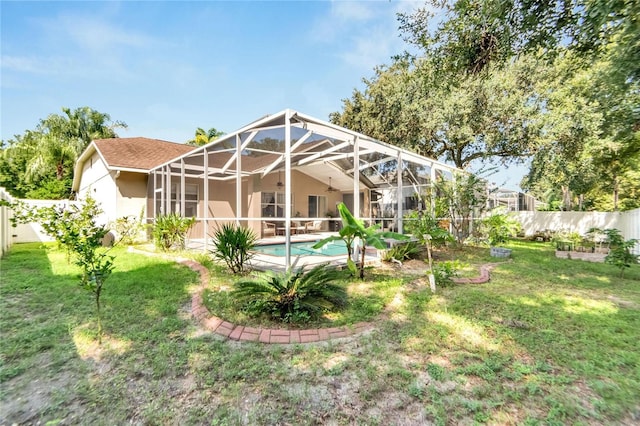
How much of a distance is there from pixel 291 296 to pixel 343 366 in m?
1.47

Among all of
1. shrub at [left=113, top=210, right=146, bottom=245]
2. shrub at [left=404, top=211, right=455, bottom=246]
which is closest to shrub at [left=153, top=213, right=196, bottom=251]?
shrub at [left=113, top=210, right=146, bottom=245]

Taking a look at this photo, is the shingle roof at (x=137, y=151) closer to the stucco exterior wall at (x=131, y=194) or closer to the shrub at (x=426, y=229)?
the stucco exterior wall at (x=131, y=194)

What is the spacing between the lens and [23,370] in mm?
2766

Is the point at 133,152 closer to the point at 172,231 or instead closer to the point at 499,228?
the point at 172,231

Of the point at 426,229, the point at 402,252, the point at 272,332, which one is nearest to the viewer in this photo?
the point at 272,332

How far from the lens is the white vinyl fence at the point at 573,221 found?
11.7 meters

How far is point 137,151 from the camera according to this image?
14078mm

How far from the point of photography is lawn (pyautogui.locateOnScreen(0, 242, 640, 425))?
2199mm

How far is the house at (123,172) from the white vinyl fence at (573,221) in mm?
16662

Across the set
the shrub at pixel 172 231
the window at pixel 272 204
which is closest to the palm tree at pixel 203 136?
the window at pixel 272 204

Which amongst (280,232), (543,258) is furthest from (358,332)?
(280,232)

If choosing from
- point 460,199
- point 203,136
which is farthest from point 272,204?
point 203,136

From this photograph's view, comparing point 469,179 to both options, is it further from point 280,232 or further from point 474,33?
point 280,232

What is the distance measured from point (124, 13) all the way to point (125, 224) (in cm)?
814
